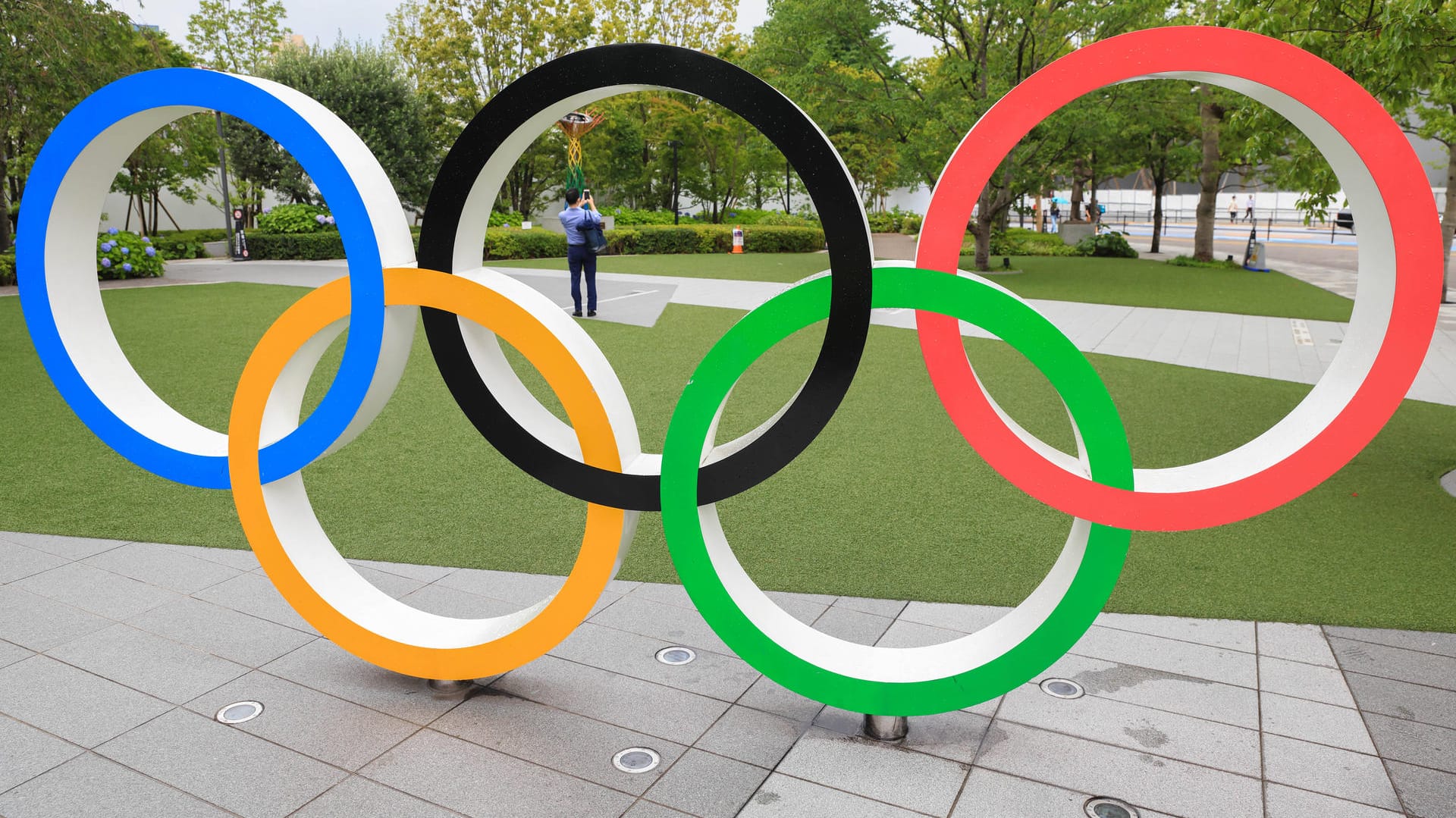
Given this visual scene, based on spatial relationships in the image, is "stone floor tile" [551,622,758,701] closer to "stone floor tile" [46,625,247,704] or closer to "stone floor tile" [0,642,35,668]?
"stone floor tile" [46,625,247,704]

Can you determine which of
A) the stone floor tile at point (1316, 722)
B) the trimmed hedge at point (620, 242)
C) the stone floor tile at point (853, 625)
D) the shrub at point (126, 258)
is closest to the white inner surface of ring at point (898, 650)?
the stone floor tile at point (853, 625)

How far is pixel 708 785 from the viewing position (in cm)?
374

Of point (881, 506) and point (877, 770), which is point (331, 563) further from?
point (881, 506)

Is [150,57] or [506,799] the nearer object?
[506,799]

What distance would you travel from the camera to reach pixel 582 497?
410 centimetres

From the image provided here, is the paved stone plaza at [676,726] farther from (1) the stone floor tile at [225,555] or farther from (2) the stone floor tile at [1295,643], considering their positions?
(1) the stone floor tile at [225,555]

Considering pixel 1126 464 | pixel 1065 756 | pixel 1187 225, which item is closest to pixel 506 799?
pixel 1065 756

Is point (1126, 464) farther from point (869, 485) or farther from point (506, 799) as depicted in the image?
point (869, 485)

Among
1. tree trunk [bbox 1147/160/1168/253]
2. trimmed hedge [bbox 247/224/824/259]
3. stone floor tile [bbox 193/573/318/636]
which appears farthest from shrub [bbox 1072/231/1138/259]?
stone floor tile [bbox 193/573/318/636]

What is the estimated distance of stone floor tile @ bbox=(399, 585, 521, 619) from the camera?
5289mm

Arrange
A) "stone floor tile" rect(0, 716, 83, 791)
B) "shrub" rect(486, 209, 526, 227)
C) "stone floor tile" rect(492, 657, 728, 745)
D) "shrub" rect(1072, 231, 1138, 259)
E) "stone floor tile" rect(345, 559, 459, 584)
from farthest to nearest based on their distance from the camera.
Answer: "shrub" rect(486, 209, 526, 227), "shrub" rect(1072, 231, 1138, 259), "stone floor tile" rect(345, 559, 459, 584), "stone floor tile" rect(492, 657, 728, 745), "stone floor tile" rect(0, 716, 83, 791)

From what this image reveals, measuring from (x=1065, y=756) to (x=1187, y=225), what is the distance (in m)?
59.3

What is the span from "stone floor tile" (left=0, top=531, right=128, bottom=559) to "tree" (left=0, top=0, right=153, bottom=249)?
1231 cm

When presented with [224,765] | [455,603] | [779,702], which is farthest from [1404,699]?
[224,765]
